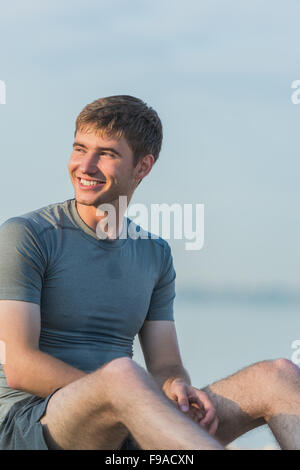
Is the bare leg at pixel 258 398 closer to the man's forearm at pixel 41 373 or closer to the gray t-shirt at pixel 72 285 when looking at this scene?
the gray t-shirt at pixel 72 285

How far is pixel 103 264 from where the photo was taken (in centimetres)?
399

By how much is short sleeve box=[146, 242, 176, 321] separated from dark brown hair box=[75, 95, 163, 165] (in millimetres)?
529

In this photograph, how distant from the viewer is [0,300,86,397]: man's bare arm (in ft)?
11.5

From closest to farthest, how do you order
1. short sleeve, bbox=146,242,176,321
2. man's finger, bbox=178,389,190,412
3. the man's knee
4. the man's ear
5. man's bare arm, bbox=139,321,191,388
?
man's finger, bbox=178,389,190,412 < the man's knee < man's bare arm, bbox=139,321,191,388 < short sleeve, bbox=146,242,176,321 < the man's ear

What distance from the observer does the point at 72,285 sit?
12.6ft

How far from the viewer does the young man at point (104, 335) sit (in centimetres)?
322

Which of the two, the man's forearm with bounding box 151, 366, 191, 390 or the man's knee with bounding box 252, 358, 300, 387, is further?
the man's forearm with bounding box 151, 366, 191, 390

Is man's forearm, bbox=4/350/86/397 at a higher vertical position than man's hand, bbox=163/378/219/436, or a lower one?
higher

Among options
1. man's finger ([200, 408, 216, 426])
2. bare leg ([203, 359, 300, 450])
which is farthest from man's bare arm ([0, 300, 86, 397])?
bare leg ([203, 359, 300, 450])

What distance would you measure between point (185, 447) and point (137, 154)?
1827mm

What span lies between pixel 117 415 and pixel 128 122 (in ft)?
5.35

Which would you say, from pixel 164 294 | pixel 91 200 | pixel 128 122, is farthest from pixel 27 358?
pixel 128 122

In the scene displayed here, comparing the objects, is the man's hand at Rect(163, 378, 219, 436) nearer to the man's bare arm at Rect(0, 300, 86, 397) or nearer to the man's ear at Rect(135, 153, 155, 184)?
the man's bare arm at Rect(0, 300, 86, 397)
